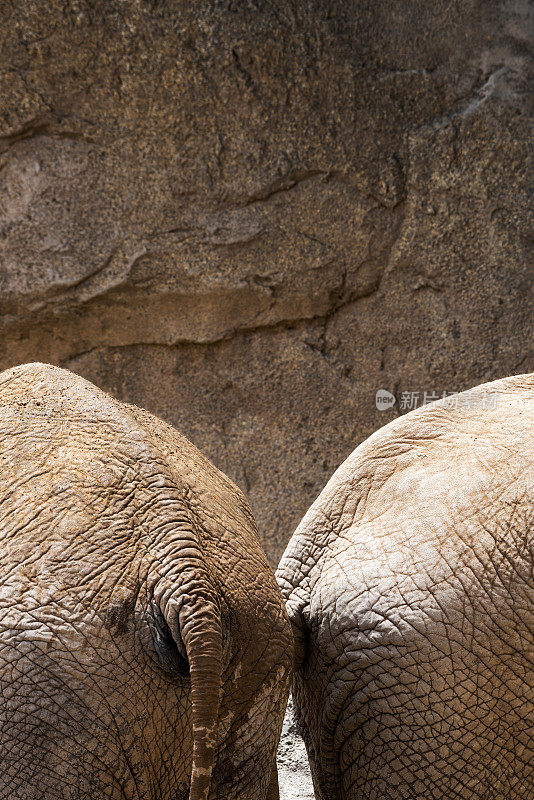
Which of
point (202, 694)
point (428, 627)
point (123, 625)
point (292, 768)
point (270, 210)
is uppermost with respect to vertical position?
point (270, 210)

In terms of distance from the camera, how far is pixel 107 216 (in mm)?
3793

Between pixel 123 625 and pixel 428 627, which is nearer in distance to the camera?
pixel 123 625

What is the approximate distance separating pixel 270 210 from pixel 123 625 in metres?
2.72

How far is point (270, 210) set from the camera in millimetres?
3812

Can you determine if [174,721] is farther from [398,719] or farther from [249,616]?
[398,719]

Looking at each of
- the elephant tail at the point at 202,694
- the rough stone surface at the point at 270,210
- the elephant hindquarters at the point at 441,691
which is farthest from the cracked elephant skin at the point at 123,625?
the rough stone surface at the point at 270,210

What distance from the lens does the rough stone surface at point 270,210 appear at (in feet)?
12.1

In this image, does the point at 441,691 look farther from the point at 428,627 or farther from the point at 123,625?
the point at 123,625

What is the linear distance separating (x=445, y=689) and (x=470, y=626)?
122 mm

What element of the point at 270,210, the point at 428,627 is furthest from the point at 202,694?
the point at 270,210

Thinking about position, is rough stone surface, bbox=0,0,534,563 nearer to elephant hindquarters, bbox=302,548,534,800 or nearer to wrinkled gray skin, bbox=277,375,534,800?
wrinkled gray skin, bbox=277,375,534,800

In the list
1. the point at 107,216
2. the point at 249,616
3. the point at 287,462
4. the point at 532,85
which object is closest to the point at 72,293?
the point at 107,216

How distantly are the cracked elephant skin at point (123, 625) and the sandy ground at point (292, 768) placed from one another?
0.95 metres

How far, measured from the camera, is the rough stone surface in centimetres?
368
